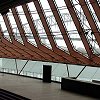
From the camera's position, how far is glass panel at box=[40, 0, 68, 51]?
Answer: 2202cm

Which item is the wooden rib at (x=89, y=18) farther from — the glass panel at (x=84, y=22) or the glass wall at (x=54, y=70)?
the glass wall at (x=54, y=70)

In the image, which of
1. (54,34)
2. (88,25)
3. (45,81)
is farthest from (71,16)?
(45,81)

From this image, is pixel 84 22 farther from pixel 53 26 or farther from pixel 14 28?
pixel 14 28

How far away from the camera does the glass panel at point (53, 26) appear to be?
867 inches

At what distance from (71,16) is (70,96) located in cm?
548

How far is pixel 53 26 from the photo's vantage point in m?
22.7

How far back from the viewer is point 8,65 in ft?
135

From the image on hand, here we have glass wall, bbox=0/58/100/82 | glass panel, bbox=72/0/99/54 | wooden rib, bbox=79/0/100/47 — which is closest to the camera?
wooden rib, bbox=79/0/100/47

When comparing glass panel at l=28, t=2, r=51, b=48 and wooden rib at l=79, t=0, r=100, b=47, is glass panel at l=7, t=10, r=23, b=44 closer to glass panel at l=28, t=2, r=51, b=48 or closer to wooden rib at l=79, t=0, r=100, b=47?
glass panel at l=28, t=2, r=51, b=48

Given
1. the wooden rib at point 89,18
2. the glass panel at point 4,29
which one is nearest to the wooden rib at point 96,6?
the wooden rib at point 89,18

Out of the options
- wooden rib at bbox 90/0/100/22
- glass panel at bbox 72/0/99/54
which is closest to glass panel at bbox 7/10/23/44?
glass panel at bbox 72/0/99/54

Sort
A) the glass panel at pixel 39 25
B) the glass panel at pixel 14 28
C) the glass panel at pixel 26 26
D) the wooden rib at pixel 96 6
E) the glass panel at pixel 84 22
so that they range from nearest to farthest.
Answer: the wooden rib at pixel 96 6 → the glass panel at pixel 84 22 → the glass panel at pixel 39 25 → the glass panel at pixel 26 26 → the glass panel at pixel 14 28

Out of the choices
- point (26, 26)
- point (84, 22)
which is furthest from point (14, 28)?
point (84, 22)

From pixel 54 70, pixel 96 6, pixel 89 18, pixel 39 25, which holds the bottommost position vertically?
pixel 54 70
